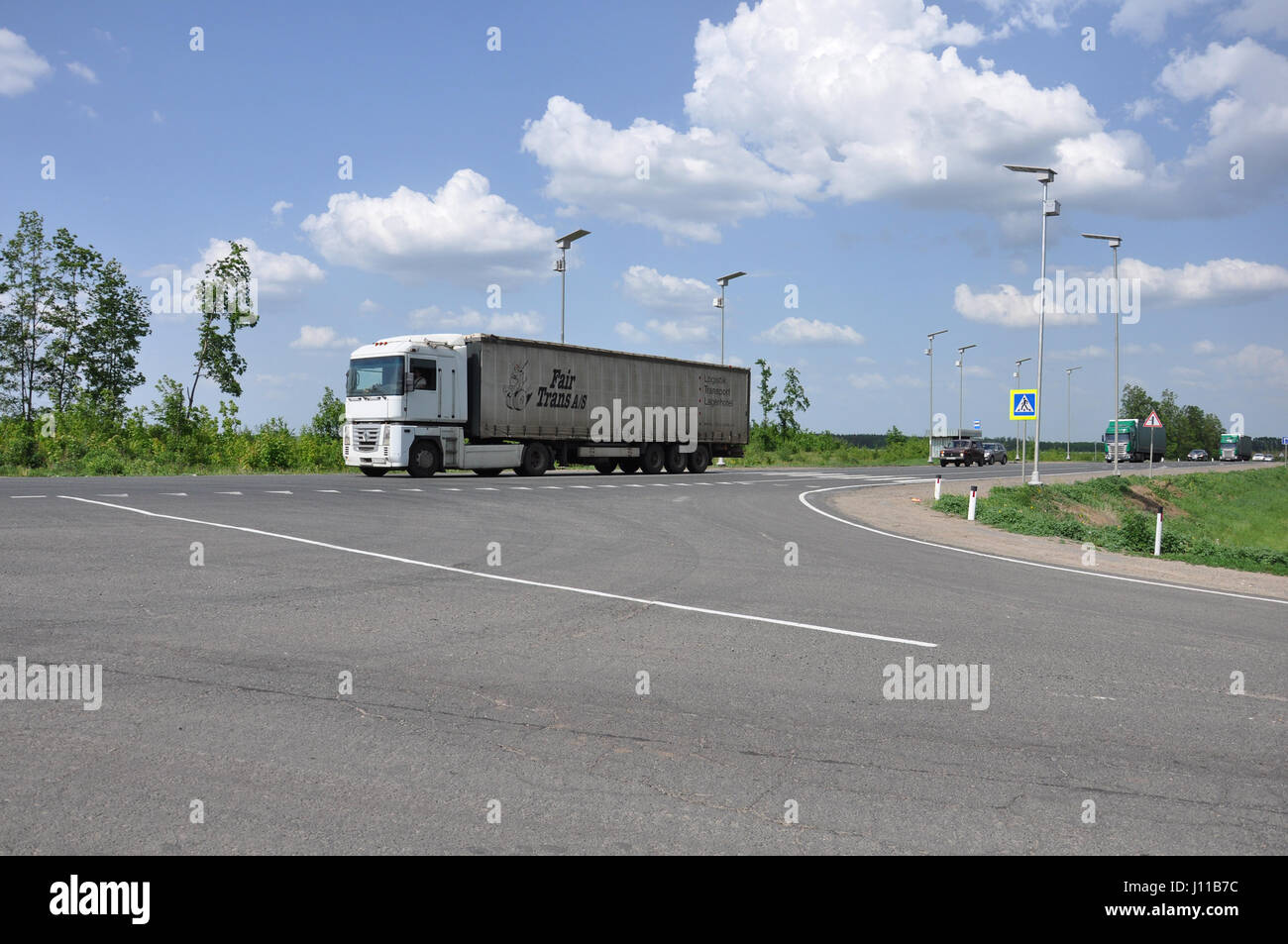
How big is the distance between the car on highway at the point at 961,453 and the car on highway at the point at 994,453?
156 centimetres

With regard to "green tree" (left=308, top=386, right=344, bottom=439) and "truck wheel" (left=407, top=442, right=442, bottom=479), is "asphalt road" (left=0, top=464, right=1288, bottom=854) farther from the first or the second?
"green tree" (left=308, top=386, right=344, bottom=439)

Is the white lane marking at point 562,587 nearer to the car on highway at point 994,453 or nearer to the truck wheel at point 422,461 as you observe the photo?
the truck wheel at point 422,461

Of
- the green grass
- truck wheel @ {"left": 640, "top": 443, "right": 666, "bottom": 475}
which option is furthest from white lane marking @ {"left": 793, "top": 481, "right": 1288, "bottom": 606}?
truck wheel @ {"left": 640, "top": 443, "right": 666, "bottom": 475}

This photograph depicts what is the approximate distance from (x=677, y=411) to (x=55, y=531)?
1025 inches

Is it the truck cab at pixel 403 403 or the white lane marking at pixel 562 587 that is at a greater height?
the truck cab at pixel 403 403

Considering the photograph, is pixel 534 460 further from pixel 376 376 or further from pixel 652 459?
pixel 652 459

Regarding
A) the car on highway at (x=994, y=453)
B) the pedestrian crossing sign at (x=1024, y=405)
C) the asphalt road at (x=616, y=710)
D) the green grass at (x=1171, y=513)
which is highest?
the pedestrian crossing sign at (x=1024, y=405)

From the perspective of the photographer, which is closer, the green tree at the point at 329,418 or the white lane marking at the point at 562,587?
the white lane marking at the point at 562,587

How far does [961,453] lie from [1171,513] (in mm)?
24187

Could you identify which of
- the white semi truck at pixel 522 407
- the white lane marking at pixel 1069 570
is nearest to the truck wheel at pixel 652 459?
the white semi truck at pixel 522 407

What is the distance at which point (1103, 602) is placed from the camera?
10.0m

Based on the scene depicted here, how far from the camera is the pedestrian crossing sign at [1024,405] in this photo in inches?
1109
